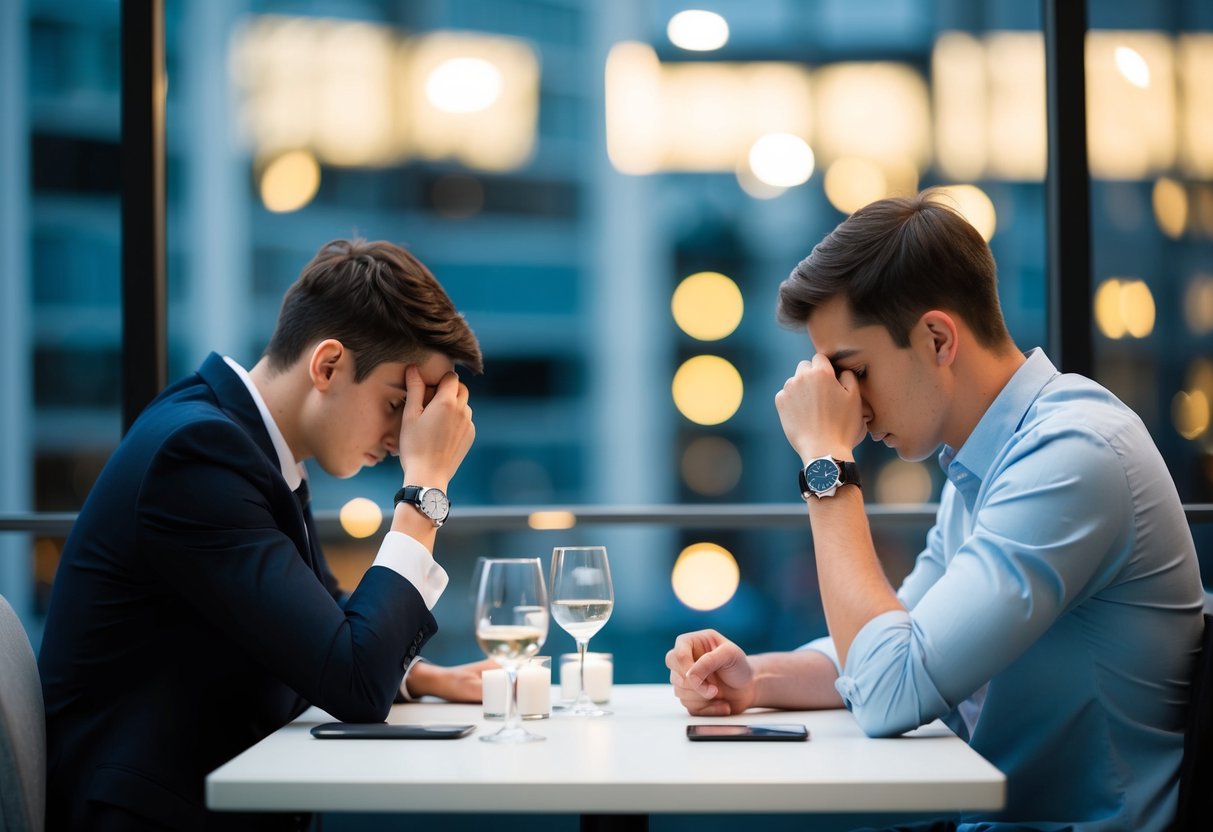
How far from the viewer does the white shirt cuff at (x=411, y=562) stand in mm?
1558

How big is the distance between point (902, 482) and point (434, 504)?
5036 mm

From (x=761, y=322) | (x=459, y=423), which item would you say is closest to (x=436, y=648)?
(x=459, y=423)

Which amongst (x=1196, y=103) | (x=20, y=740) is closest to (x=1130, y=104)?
(x=1196, y=103)

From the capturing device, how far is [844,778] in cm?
108

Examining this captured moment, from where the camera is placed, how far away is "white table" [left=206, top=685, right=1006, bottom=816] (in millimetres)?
1066

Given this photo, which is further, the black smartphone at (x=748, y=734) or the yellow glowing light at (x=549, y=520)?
the yellow glowing light at (x=549, y=520)

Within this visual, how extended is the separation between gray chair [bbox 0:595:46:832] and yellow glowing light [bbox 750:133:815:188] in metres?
4.38

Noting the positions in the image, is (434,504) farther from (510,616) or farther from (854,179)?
(854,179)

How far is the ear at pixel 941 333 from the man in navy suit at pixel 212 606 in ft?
2.52

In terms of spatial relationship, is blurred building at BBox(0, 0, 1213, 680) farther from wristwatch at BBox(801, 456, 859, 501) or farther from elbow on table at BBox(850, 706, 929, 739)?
elbow on table at BBox(850, 706, 929, 739)

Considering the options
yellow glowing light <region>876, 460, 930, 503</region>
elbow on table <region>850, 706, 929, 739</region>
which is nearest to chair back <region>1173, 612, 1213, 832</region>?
elbow on table <region>850, 706, 929, 739</region>

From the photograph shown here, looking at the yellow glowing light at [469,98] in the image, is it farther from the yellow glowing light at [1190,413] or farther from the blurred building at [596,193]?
the yellow glowing light at [1190,413]

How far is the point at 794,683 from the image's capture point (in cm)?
160

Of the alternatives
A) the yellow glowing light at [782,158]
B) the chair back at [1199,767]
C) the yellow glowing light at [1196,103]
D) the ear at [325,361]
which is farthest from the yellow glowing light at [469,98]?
the chair back at [1199,767]
